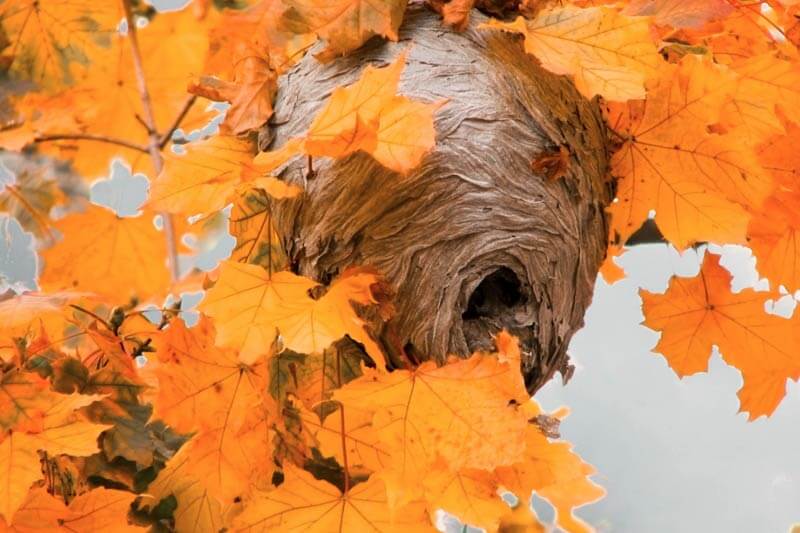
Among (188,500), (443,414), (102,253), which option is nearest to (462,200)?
(443,414)

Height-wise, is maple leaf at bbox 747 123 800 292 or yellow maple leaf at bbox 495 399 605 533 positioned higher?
maple leaf at bbox 747 123 800 292

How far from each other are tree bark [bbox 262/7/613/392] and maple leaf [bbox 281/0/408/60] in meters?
0.04

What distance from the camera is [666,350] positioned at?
1366 millimetres

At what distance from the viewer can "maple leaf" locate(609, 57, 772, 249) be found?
3.88 feet

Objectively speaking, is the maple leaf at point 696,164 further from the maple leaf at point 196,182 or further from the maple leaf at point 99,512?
the maple leaf at point 99,512

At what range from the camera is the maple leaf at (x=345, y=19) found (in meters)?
1.12

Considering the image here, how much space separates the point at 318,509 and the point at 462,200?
1.28 ft

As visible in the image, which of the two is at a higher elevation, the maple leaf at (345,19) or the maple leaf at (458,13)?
the maple leaf at (345,19)

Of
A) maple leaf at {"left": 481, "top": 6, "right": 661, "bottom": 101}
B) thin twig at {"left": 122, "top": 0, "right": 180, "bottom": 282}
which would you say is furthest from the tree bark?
thin twig at {"left": 122, "top": 0, "right": 180, "bottom": 282}

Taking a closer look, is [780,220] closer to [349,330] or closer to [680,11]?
[680,11]

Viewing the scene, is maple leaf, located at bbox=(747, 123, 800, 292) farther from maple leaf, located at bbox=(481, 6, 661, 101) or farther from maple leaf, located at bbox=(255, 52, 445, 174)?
maple leaf, located at bbox=(255, 52, 445, 174)

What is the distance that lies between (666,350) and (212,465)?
0.64 m

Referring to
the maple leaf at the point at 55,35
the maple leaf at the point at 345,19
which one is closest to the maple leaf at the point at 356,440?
the maple leaf at the point at 345,19

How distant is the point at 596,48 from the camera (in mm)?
1095
